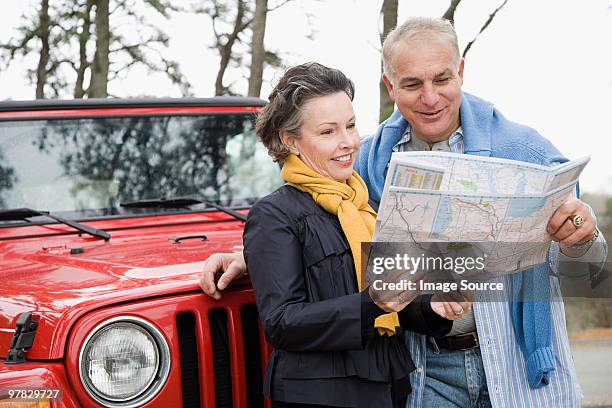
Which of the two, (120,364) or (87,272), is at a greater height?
(87,272)

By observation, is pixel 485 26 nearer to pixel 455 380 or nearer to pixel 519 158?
pixel 519 158

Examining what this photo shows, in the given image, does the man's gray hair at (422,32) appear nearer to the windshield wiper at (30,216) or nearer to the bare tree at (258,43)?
the windshield wiper at (30,216)

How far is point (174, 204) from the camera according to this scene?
11.9ft

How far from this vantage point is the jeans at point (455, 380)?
251 centimetres

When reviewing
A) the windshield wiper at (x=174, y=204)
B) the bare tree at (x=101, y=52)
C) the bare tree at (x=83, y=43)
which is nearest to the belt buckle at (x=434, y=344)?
the windshield wiper at (x=174, y=204)

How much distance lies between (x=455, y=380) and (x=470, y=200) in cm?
82

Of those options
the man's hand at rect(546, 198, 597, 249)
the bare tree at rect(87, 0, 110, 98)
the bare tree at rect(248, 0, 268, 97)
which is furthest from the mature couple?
the bare tree at rect(87, 0, 110, 98)

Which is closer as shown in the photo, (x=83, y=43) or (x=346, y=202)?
(x=346, y=202)

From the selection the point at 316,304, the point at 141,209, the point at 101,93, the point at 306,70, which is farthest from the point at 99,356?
the point at 101,93

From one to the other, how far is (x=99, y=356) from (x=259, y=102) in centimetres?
204

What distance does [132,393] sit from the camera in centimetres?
236

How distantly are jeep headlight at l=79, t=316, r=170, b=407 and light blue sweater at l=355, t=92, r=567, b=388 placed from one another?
0.87 meters

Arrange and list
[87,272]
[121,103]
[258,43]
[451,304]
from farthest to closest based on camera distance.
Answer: [258,43], [121,103], [87,272], [451,304]

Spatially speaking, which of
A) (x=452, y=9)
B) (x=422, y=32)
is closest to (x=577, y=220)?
(x=422, y=32)
